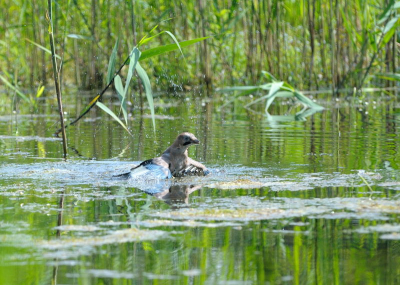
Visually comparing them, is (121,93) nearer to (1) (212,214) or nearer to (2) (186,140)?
(2) (186,140)

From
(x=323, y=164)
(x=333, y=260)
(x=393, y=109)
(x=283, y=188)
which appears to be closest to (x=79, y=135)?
(x=323, y=164)

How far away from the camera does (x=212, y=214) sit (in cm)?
448

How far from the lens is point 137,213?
15.0ft

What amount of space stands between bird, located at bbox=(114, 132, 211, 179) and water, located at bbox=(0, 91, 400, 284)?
0.16 m

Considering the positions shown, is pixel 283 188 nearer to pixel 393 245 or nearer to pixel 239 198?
pixel 239 198

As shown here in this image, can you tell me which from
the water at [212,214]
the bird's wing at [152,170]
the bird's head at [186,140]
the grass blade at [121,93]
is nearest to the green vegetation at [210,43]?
the water at [212,214]

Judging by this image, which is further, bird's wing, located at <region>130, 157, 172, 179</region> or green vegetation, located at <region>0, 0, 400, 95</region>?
green vegetation, located at <region>0, 0, 400, 95</region>

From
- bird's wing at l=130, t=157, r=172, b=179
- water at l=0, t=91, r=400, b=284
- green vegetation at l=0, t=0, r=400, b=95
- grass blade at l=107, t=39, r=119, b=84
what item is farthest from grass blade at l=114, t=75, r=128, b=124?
green vegetation at l=0, t=0, r=400, b=95

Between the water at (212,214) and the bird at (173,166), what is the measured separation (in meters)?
0.16

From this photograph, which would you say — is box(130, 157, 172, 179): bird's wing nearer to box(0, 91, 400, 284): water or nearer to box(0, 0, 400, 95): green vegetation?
box(0, 91, 400, 284): water

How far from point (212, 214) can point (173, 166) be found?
6.93 ft

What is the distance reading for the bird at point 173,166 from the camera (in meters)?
6.02

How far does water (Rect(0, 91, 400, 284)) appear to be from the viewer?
3.43 metres

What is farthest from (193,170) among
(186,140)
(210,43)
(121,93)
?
(210,43)
